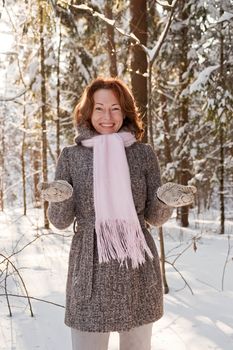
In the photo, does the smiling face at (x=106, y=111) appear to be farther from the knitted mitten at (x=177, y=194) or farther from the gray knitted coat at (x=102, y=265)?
the knitted mitten at (x=177, y=194)

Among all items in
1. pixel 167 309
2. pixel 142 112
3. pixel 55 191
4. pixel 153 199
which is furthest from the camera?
pixel 142 112

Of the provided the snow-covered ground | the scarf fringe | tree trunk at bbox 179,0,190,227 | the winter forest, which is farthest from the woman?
tree trunk at bbox 179,0,190,227

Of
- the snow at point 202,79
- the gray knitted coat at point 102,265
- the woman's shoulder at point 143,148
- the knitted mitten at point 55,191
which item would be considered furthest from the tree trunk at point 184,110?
the knitted mitten at point 55,191

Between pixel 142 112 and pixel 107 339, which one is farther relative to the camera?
pixel 142 112

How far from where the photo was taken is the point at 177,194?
1846mm

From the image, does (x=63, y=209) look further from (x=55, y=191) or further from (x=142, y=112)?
(x=142, y=112)

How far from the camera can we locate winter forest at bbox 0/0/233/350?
344 centimetres

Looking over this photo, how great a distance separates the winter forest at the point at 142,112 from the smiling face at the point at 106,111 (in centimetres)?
44

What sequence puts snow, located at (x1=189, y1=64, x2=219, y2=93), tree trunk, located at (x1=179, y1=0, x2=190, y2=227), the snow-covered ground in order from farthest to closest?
tree trunk, located at (x1=179, y1=0, x2=190, y2=227), snow, located at (x1=189, y1=64, x2=219, y2=93), the snow-covered ground

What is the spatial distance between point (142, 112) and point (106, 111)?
145 inches

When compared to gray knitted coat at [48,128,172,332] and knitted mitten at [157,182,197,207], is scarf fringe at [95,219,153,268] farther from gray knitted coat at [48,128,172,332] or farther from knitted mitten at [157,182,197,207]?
knitted mitten at [157,182,197,207]

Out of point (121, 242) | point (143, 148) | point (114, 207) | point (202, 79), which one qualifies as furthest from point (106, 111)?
point (202, 79)

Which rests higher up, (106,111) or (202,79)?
(202,79)

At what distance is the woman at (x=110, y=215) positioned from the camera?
1.92 metres
